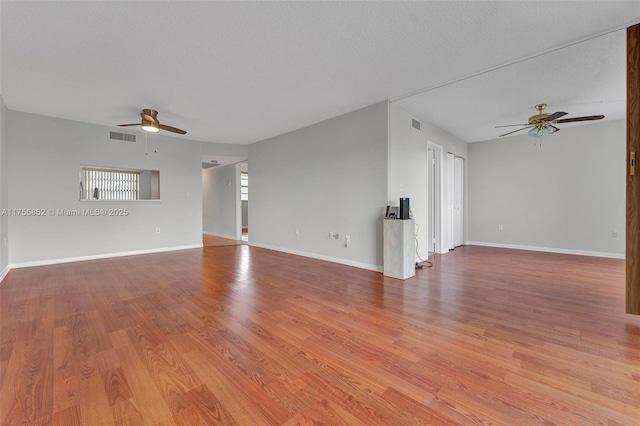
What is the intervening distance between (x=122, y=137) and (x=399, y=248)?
580 cm

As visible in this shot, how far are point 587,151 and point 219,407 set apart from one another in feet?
24.2

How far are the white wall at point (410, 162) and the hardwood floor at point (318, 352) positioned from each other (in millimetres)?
1416

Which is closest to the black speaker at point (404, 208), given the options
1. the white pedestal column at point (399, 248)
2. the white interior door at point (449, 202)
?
the white pedestal column at point (399, 248)

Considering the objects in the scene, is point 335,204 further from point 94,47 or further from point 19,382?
point 19,382

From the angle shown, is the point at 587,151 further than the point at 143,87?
Yes

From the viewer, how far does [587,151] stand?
5316 mm

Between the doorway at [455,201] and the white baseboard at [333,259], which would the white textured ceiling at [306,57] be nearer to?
the doorway at [455,201]

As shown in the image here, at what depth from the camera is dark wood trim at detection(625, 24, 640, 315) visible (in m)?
2.27

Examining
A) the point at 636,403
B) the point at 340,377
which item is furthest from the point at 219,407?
the point at 636,403

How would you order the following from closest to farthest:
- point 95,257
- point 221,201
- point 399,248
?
point 399,248
point 95,257
point 221,201

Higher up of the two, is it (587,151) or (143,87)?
(143,87)

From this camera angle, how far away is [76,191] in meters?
4.98

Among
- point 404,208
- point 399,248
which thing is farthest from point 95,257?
point 404,208

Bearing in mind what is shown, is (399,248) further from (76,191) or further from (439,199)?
(76,191)
